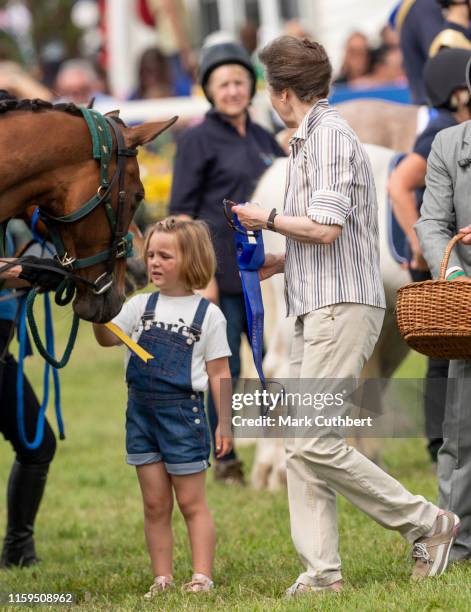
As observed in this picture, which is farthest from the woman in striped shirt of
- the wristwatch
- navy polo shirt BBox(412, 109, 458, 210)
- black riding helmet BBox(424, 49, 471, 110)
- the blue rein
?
navy polo shirt BBox(412, 109, 458, 210)

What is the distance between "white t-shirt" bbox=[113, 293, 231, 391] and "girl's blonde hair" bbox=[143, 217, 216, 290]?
0.30 ft

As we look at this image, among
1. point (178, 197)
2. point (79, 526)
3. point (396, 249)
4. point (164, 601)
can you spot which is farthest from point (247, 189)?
point (164, 601)

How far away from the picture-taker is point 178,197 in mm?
7711

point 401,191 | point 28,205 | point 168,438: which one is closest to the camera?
point 28,205

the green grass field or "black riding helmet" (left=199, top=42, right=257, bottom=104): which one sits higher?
"black riding helmet" (left=199, top=42, right=257, bottom=104)

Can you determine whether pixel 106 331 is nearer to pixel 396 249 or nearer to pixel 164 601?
pixel 164 601

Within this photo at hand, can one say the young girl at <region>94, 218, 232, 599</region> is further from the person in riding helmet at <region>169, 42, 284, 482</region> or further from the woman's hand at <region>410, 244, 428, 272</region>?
the person in riding helmet at <region>169, 42, 284, 482</region>

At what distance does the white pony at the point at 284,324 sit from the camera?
7.37 meters

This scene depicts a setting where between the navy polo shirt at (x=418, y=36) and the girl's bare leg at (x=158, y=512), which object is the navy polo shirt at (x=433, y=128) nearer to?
the navy polo shirt at (x=418, y=36)

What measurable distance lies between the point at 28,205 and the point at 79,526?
9.46 ft

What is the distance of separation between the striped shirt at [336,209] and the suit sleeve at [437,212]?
0.28 metres

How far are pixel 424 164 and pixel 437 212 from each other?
140 cm

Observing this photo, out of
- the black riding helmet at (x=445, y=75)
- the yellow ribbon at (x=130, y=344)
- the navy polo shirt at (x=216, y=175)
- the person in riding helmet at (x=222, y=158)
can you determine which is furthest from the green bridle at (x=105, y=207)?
the navy polo shirt at (x=216, y=175)

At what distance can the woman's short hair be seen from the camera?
197 inches
